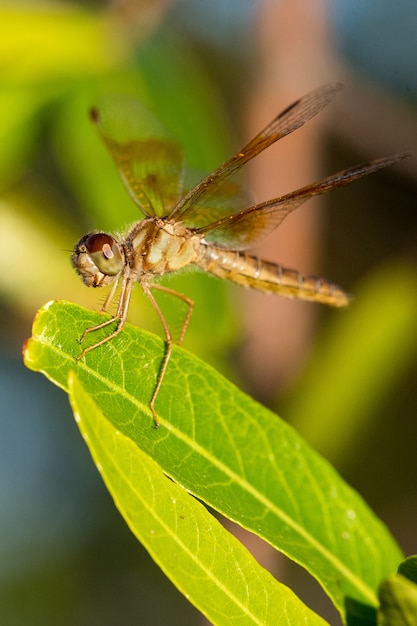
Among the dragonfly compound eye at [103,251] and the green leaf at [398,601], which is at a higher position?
the dragonfly compound eye at [103,251]

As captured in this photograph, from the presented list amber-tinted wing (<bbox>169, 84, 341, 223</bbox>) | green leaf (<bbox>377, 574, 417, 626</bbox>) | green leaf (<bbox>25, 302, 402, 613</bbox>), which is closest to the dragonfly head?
amber-tinted wing (<bbox>169, 84, 341, 223</bbox>)

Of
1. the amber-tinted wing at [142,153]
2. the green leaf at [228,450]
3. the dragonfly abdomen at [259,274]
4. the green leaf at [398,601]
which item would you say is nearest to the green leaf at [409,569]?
the green leaf at [398,601]

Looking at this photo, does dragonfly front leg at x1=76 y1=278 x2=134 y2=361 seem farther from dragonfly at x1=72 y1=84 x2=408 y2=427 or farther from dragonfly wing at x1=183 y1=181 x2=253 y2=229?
dragonfly wing at x1=183 y1=181 x2=253 y2=229

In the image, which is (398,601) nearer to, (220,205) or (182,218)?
(182,218)

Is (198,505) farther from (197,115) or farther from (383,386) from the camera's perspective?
(197,115)

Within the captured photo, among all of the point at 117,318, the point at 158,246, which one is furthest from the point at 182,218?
the point at 117,318

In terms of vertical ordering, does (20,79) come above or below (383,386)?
above

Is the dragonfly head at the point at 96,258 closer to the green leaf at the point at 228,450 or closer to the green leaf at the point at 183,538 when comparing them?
the green leaf at the point at 228,450

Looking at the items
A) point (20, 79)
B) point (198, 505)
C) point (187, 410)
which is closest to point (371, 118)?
point (20, 79)
